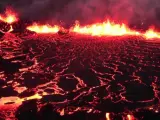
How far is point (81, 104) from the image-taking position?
19844mm

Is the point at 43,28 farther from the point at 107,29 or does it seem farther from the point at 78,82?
the point at 78,82

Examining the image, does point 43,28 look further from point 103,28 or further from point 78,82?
point 78,82

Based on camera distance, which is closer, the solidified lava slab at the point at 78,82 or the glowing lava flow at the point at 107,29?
the solidified lava slab at the point at 78,82

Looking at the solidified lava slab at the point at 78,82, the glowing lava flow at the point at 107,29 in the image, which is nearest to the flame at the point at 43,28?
the glowing lava flow at the point at 107,29

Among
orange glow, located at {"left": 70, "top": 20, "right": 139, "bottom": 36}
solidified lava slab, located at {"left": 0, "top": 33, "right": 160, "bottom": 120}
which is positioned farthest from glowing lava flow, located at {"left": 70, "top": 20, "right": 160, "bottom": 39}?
solidified lava slab, located at {"left": 0, "top": 33, "right": 160, "bottom": 120}

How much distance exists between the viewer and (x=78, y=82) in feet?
83.0

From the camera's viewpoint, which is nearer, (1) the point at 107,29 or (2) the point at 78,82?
(2) the point at 78,82

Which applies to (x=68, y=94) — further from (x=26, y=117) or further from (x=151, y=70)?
(x=151, y=70)

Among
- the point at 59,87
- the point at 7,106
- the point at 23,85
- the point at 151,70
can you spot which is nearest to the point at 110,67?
the point at 151,70

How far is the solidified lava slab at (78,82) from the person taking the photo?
18500 millimetres

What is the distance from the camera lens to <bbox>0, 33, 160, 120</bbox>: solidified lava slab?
728 inches

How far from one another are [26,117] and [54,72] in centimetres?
1134

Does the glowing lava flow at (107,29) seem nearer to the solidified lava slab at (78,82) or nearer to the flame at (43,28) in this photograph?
the flame at (43,28)

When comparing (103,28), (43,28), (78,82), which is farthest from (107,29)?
(78,82)
